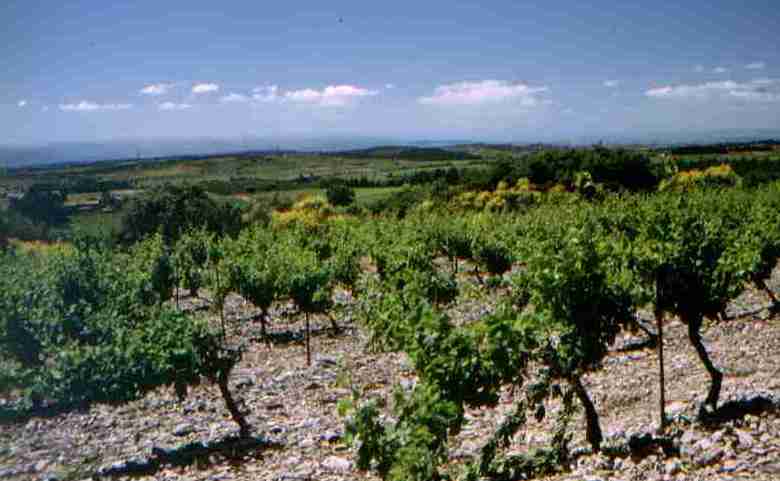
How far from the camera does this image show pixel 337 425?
11938 mm

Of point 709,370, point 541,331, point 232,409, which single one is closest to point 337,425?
point 232,409

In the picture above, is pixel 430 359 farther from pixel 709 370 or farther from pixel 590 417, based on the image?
pixel 709 370

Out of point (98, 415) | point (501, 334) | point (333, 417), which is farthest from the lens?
point (98, 415)

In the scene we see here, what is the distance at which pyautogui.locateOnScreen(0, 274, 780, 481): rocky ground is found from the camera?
7.90 m

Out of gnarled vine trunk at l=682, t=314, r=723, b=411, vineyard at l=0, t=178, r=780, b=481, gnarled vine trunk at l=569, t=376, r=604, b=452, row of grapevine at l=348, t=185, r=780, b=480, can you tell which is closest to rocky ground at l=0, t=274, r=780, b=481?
vineyard at l=0, t=178, r=780, b=481

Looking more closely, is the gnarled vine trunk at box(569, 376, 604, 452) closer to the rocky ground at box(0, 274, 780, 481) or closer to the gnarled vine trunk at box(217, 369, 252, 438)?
the rocky ground at box(0, 274, 780, 481)

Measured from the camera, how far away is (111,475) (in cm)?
1006

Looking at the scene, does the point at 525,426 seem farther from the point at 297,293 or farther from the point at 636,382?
the point at 297,293

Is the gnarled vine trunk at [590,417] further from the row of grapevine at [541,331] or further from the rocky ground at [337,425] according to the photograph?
the rocky ground at [337,425]

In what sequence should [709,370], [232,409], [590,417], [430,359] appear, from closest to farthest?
1. [430,359]
2. [590,417]
3. [709,370]
4. [232,409]

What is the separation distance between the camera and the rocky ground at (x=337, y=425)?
790 centimetres

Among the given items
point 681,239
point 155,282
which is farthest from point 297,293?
point 681,239

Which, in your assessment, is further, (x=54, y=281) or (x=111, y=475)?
(x=54, y=281)

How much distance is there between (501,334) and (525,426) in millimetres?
4234
